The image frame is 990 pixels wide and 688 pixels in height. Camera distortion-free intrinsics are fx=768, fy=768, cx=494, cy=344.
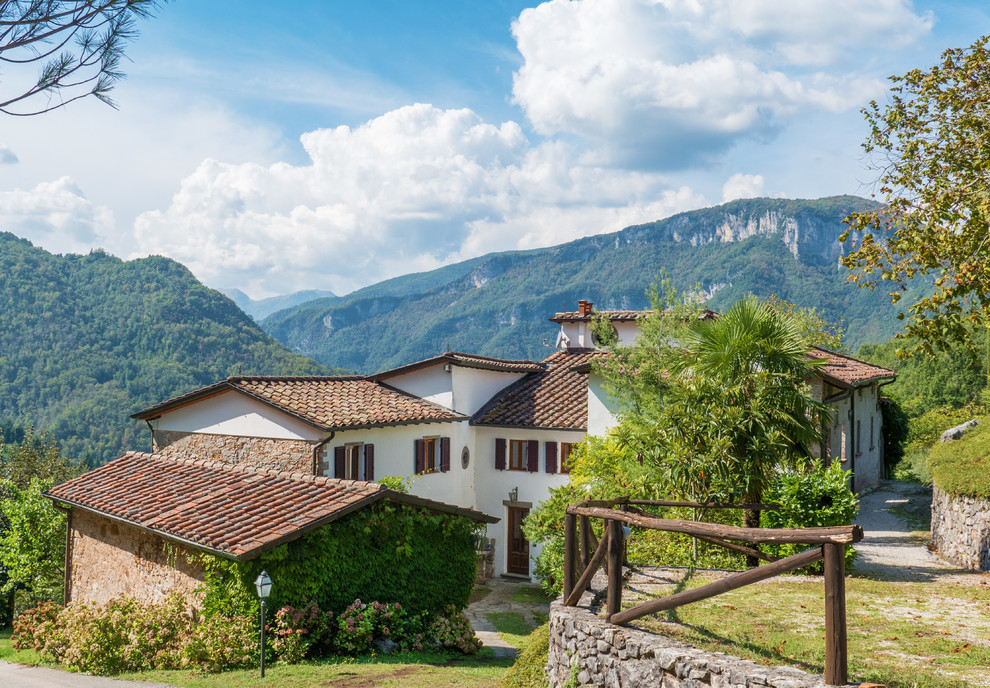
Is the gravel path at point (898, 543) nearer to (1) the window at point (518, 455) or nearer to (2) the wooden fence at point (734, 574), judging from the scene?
(2) the wooden fence at point (734, 574)

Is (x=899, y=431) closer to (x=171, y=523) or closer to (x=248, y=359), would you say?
(x=171, y=523)

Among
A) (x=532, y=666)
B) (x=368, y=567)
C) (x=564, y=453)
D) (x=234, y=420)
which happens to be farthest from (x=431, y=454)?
(x=532, y=666)

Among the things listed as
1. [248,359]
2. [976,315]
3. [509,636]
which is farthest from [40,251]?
[976,315]

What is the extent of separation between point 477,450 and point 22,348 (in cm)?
10065

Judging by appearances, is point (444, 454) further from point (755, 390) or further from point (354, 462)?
point (755, 390)

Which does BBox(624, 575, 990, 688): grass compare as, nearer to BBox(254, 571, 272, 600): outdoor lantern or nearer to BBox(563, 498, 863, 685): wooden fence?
BBox(563, 498, 863, 685): wooden fence

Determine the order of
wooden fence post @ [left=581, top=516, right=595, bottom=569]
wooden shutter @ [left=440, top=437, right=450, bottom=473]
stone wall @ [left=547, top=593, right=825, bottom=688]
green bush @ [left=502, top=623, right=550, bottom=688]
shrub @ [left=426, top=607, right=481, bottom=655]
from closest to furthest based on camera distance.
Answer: stone wall @ [left=547, top=593, right=825, bottom=688] < wooden fence post @ [left=581, top=516, right=595, bottom=569] < green bush @ [left=502, top=623, right=550, bottom=688] < shrub @ [left=426, top=607, right=481, bottom=655] < wooden shutter @ [left=440, top=437, right=450, bottom=473]

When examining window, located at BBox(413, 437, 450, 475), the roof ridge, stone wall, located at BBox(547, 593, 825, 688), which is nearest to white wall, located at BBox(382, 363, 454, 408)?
window, located at BBox(413, 437, 450, 475)

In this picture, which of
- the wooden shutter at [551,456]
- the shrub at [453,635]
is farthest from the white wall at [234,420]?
the wooden shutter at [551,456]

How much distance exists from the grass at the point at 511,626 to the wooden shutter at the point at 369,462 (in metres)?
4.95

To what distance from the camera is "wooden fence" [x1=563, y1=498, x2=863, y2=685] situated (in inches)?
205

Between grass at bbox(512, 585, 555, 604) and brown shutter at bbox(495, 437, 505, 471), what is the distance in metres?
3.89

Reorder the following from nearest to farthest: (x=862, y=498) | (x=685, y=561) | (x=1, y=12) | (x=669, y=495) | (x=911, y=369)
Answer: (x=1, y=12) < (x=685, y=561) < (x=669, y=495) < (x=862, y=498) < (x=911, y=369)

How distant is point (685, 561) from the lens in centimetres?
1320
